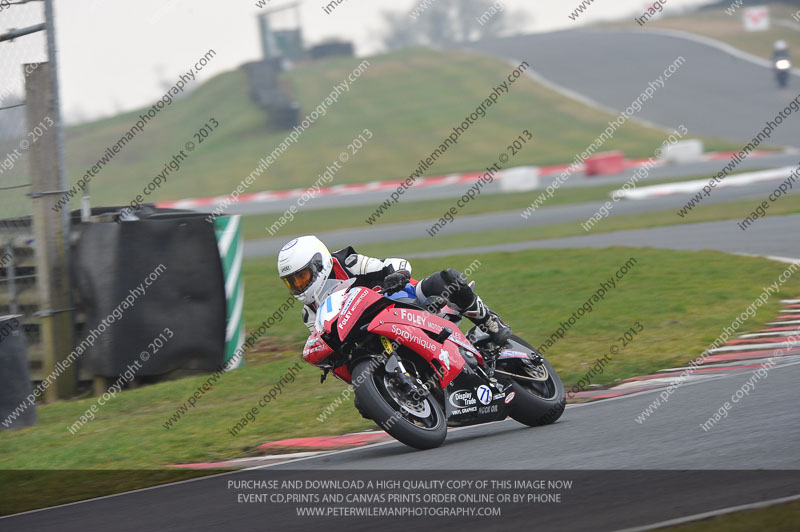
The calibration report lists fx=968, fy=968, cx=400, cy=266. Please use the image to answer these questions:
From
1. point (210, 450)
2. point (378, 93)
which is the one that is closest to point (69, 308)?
point (210, 450)

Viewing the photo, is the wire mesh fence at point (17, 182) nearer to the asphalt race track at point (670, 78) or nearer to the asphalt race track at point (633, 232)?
the asphalt race track at point (633, 232)

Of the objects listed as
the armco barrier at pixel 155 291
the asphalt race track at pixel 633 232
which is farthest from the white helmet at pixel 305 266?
the asphalt race track at pixel 633 232

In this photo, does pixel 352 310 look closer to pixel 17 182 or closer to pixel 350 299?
pixel 350 299

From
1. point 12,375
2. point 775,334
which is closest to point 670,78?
point 775,334

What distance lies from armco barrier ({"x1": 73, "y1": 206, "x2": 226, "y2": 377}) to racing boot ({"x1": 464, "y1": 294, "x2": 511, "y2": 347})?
4.32 meters

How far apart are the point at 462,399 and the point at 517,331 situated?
4.72m

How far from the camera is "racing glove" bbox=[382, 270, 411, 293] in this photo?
6.58 meters

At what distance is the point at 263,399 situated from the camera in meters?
9.57

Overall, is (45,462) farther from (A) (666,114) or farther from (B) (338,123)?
(B) (338,123)

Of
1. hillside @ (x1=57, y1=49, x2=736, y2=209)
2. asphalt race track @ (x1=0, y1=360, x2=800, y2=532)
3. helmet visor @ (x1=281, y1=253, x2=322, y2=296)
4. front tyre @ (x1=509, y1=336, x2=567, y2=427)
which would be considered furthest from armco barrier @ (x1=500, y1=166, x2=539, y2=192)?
helmet visor @ (x1=281, y1=253, x2=322, y2=296)

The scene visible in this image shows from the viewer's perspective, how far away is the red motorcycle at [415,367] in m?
6.37
